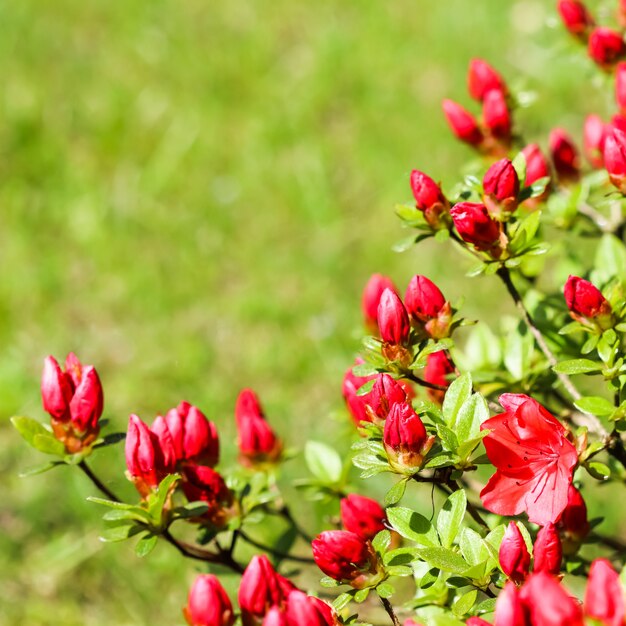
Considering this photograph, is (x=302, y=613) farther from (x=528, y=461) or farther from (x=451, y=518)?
(x=528, y=461)

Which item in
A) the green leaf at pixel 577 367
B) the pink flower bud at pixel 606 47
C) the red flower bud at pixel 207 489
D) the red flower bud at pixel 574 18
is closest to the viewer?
the green leaf at pixel 577 367

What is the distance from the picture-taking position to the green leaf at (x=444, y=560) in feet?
4.59

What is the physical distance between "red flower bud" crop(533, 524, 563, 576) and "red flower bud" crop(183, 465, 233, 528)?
61cm

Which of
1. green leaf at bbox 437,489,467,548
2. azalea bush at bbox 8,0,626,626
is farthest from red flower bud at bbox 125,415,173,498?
green leaf at bbox 437,489,467,548

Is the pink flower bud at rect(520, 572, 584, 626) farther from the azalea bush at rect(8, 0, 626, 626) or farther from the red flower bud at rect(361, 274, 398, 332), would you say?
the red flower bud at rect(361, 274, 398, 332)

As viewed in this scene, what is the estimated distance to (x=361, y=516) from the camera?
5.65ft

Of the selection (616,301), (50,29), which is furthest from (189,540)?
(50,29)

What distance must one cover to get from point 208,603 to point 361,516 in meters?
0.31

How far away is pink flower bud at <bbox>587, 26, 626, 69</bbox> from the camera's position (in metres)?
2.30

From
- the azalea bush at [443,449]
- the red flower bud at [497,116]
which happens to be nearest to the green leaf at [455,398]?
the azalea bush at [443,449]

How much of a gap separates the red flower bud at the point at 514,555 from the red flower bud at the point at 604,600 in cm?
27

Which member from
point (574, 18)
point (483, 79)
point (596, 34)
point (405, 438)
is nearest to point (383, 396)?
point (405, 438)

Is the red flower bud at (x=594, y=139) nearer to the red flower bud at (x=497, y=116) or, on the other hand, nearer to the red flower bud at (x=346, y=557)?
the red flower bud at (x=497, y=116)

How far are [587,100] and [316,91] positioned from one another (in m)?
1.28
